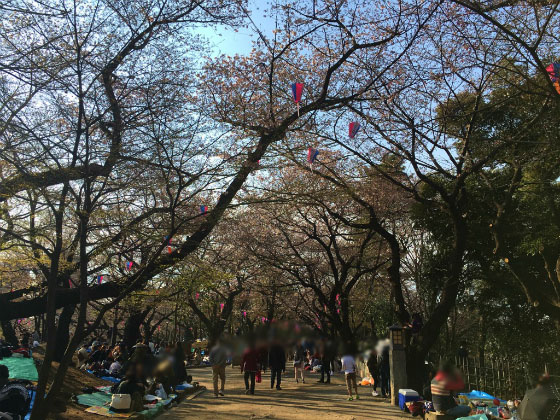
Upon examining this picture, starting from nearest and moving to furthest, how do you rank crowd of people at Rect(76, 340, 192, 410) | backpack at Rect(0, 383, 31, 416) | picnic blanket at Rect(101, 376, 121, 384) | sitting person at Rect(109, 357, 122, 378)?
crowd of people at Rect(76, 340, 192, 410), backpack at Rect(0, 383, 31, 416), picnic blanket at Rect(101, 376, 121, 384), sitting person at Rect(109, 357, 122, 378)

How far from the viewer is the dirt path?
28.3ft

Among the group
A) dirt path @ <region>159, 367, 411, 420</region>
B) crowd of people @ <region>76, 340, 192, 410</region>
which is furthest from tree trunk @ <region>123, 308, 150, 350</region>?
dirt path @ <region>159, 367, 411, 420</region>

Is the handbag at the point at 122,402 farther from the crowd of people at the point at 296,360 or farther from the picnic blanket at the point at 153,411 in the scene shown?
the crowd of people at the point at 296,360

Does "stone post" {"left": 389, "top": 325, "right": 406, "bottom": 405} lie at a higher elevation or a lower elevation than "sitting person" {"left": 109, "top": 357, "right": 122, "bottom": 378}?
higher

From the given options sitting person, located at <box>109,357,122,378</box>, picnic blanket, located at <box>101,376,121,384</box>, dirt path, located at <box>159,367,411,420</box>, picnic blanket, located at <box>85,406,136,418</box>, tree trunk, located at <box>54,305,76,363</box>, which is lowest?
dirt path, located at <box>159,367,411,420</box>

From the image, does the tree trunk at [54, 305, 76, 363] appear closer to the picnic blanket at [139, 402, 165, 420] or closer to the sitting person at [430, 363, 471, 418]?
the picnic blanket at [139, 402, 165, 420]

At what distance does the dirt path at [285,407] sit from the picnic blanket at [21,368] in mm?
3140

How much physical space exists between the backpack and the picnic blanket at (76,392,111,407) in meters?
2.55

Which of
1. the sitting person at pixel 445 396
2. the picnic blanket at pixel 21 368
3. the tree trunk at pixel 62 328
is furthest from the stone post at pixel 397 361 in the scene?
the tree trunk at pixel 62 328

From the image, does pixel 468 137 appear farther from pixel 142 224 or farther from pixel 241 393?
pixel 241 393

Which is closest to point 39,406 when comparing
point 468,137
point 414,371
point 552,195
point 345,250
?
point 414,371

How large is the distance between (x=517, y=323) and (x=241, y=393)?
9445 mm

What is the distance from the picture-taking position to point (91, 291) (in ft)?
32.2

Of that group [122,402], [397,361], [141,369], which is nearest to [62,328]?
[122,402]
